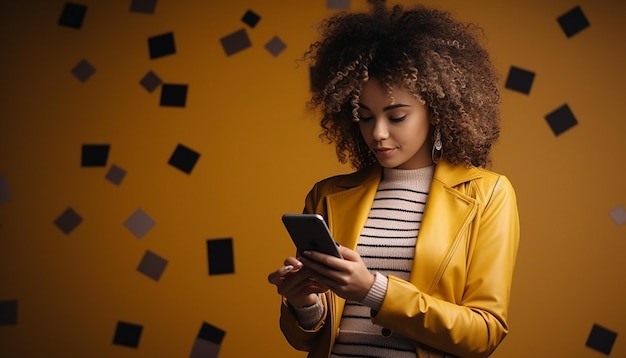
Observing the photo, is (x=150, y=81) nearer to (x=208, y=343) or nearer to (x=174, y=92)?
(x=174, y=92)

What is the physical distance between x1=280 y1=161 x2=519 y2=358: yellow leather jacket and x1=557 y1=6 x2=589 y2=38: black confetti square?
1.42 metres

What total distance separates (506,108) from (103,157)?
5.10 feet

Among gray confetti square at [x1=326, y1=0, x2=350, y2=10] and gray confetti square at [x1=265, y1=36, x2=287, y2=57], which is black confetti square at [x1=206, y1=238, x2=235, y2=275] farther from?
gray confetti square at [x1=326, y1=0, x2=350, y2=10]

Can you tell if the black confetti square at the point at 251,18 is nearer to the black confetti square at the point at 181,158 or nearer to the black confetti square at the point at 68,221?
the black confetti square at the point at 181,158

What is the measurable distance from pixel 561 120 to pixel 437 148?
133 centimetres

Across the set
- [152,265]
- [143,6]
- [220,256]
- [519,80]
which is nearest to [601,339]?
[519,80]

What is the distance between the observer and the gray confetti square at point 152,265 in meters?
2.69

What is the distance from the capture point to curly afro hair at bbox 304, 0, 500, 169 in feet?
4.77

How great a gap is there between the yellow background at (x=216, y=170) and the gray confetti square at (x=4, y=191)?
27mm

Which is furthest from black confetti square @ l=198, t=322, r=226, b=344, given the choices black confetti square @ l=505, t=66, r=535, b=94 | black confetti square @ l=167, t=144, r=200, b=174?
black confetti square @ l=505, t=66, r=535, b=94

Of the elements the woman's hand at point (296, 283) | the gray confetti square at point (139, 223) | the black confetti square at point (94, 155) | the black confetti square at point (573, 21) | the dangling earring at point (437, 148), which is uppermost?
the black confetti square at point (94, 155)

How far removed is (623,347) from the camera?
2.55 metres

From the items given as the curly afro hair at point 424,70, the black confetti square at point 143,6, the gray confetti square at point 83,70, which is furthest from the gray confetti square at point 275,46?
the curly afro hair at point 424,70

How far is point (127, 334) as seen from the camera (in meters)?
2.68
